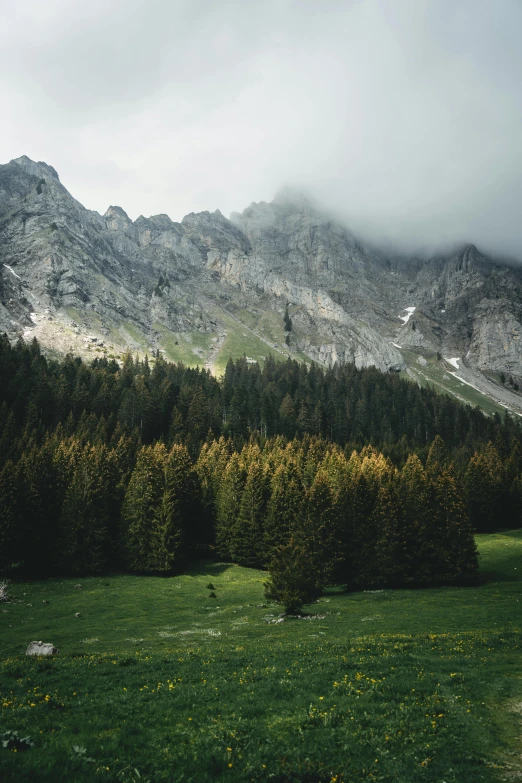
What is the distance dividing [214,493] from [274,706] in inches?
2830

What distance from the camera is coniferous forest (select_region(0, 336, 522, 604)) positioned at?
57.8 meters

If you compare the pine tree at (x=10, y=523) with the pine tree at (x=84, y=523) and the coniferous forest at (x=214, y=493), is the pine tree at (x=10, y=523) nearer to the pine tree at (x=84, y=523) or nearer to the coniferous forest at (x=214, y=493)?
the coniferous forest at (x=214, y=493)

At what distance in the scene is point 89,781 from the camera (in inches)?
346

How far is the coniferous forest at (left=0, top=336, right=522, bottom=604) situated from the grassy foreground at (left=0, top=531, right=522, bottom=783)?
1858cm

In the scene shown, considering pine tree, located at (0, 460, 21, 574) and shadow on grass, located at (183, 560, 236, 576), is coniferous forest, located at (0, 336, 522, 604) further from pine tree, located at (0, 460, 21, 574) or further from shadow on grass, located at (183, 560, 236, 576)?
shadow on grass, located at (183, 560, 236, 576)

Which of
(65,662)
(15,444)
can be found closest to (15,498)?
(15,444)

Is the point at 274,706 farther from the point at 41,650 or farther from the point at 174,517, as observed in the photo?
the point at 174,517

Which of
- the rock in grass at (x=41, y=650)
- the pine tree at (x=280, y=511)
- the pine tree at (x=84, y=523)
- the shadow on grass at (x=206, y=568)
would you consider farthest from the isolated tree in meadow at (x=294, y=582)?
the pine tree at (x=84, y=523)

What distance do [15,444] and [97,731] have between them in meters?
95.2

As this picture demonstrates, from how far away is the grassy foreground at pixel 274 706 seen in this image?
10.3 metres

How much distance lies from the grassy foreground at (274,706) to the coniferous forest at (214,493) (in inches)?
731

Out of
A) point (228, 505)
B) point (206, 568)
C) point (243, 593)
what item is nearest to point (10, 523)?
point (206, 568)

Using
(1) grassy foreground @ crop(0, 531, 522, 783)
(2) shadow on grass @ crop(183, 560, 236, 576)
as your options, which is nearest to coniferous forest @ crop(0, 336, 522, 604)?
(2) shadow on grass @ crop(183, 560, 236, 576)

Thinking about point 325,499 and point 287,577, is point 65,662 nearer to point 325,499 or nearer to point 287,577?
point 287,577
